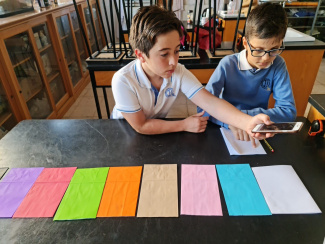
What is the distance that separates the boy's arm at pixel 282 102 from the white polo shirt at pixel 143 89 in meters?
0.31

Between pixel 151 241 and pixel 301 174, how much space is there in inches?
20.3

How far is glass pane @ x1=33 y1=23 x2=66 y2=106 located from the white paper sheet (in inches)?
83.3

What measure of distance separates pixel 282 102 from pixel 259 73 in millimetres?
177

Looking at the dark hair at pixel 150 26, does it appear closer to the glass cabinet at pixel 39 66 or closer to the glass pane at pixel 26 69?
the glass cabinet at pixel 39 66

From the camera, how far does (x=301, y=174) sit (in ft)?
2.40

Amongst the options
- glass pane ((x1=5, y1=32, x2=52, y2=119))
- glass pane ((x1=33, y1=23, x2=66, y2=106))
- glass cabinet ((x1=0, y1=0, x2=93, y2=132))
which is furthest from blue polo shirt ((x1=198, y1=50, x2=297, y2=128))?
glass pane ((x1=33, y1=23, x2=66, y2=106))

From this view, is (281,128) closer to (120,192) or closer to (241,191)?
(241,191)

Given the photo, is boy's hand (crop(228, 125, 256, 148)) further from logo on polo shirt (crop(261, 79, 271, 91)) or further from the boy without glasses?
logo on polo shirt (crop(261, 79, 271, 91))

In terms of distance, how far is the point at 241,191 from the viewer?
0.68 meters

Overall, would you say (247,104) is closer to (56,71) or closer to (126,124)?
(126,124)

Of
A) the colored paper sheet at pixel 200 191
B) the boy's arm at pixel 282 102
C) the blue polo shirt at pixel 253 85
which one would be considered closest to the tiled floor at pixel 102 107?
the blue polo shirt at pixel 253 85

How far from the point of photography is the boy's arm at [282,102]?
1.05 meters

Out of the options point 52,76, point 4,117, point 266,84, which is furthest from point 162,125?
point 52,76

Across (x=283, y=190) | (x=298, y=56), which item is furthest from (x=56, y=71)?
(x=283, y=190)
